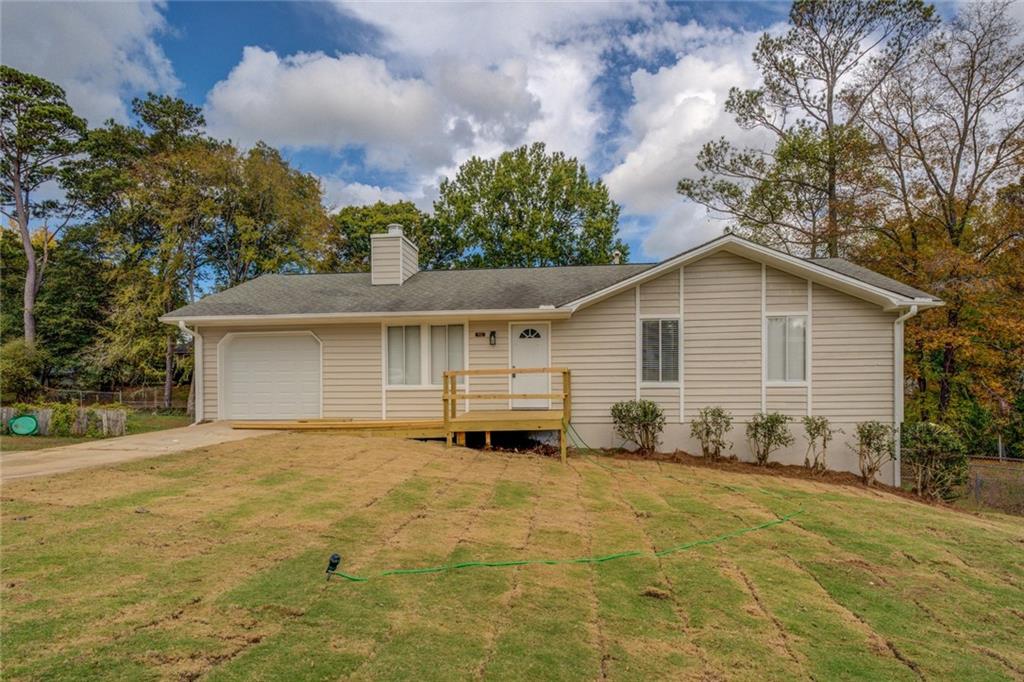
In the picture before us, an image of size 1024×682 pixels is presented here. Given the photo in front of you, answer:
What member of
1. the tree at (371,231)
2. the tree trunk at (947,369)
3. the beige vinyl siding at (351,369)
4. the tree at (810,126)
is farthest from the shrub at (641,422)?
the tree at (371,231)

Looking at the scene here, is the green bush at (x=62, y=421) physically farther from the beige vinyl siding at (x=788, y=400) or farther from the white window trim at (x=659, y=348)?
the beige vinyl siding at (x=788, y=400)

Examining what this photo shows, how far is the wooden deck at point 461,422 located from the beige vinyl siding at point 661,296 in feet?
8.08

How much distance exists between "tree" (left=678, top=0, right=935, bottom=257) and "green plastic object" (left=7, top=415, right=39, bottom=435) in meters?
21.2

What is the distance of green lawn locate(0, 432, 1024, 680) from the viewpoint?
2693mm

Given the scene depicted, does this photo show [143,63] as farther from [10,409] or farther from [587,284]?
[587,284]

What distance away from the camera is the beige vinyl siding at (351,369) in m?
10.9

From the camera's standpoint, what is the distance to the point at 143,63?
1509cm

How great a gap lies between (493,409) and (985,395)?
13.3 metres

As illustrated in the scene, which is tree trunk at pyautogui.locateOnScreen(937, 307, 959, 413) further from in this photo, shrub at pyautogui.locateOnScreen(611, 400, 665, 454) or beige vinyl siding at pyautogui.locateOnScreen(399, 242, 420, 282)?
beige vinyl siding at pyautogui.locateOnScreen(399, 242, 420, 282)

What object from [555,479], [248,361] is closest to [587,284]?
[555,479]

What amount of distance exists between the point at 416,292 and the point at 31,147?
71.4ft

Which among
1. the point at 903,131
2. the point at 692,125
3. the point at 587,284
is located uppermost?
the point at 692,125

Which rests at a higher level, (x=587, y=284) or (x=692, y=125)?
(x=692, y=125)

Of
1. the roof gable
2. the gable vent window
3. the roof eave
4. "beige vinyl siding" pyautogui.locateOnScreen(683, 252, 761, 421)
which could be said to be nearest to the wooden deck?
the roof eave
